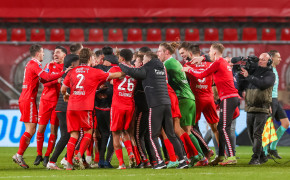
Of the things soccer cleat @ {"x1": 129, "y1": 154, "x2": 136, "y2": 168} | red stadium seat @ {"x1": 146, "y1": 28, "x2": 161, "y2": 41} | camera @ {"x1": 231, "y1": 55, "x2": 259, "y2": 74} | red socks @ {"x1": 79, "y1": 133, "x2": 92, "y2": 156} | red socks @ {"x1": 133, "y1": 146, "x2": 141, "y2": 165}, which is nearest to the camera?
red socks @ {"x1": 79, "y1": 133, "x2": 92, "y2": 156}

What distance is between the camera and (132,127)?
904 centimetres

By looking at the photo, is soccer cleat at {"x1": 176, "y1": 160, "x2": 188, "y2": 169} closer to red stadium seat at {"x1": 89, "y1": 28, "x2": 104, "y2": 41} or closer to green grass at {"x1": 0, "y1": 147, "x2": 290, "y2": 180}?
green grass at {"x1": 0, "y1": 147, "x2": 290, "y2": 180}

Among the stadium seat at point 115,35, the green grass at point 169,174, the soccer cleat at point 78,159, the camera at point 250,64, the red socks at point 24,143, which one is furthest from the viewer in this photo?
the stadium seat at point 115,35

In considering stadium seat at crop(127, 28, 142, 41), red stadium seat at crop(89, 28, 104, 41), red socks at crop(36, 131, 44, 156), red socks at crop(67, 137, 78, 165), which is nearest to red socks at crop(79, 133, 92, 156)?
red socks at crop(67, 137, 78, 165)

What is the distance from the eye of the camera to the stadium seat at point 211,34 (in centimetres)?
1825

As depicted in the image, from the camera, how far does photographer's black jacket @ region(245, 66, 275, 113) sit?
378 inches

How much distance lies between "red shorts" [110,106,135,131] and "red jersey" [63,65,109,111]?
16.5 inches

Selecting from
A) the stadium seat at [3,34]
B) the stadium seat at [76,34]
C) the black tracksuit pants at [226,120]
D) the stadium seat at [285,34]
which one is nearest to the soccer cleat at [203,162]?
the black tracksuit pants at [226,120]

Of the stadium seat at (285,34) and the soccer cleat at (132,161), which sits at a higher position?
the stadium seat at (285,34)

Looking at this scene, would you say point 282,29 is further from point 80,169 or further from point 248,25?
point 80,169

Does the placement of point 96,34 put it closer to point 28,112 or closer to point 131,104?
point 28,112

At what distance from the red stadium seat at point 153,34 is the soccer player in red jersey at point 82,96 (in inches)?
389

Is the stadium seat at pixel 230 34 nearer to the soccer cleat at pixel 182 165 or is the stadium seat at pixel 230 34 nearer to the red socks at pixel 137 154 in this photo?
the red socks at pixel 137 154

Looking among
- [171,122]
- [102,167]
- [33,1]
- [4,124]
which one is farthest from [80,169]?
[33,1]
